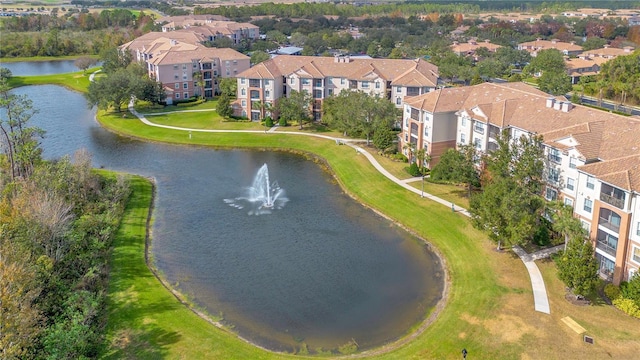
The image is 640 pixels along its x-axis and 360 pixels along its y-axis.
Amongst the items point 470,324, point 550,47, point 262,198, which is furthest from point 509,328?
point 550,47

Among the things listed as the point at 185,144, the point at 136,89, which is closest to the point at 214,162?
the point at 185,144

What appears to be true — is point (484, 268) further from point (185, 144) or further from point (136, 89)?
point (136, 89)

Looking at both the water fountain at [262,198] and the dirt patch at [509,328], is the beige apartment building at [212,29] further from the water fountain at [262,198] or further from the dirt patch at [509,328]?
the dirt patch at [509,328]

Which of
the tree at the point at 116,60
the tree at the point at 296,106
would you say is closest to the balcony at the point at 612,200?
the tree at the point at 296,106

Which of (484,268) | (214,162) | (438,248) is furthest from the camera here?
(214,162)

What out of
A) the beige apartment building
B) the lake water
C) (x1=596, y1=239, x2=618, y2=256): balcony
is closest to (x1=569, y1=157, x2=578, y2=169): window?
(x1=596, y1=239, x2=618, y2=256): balcony
